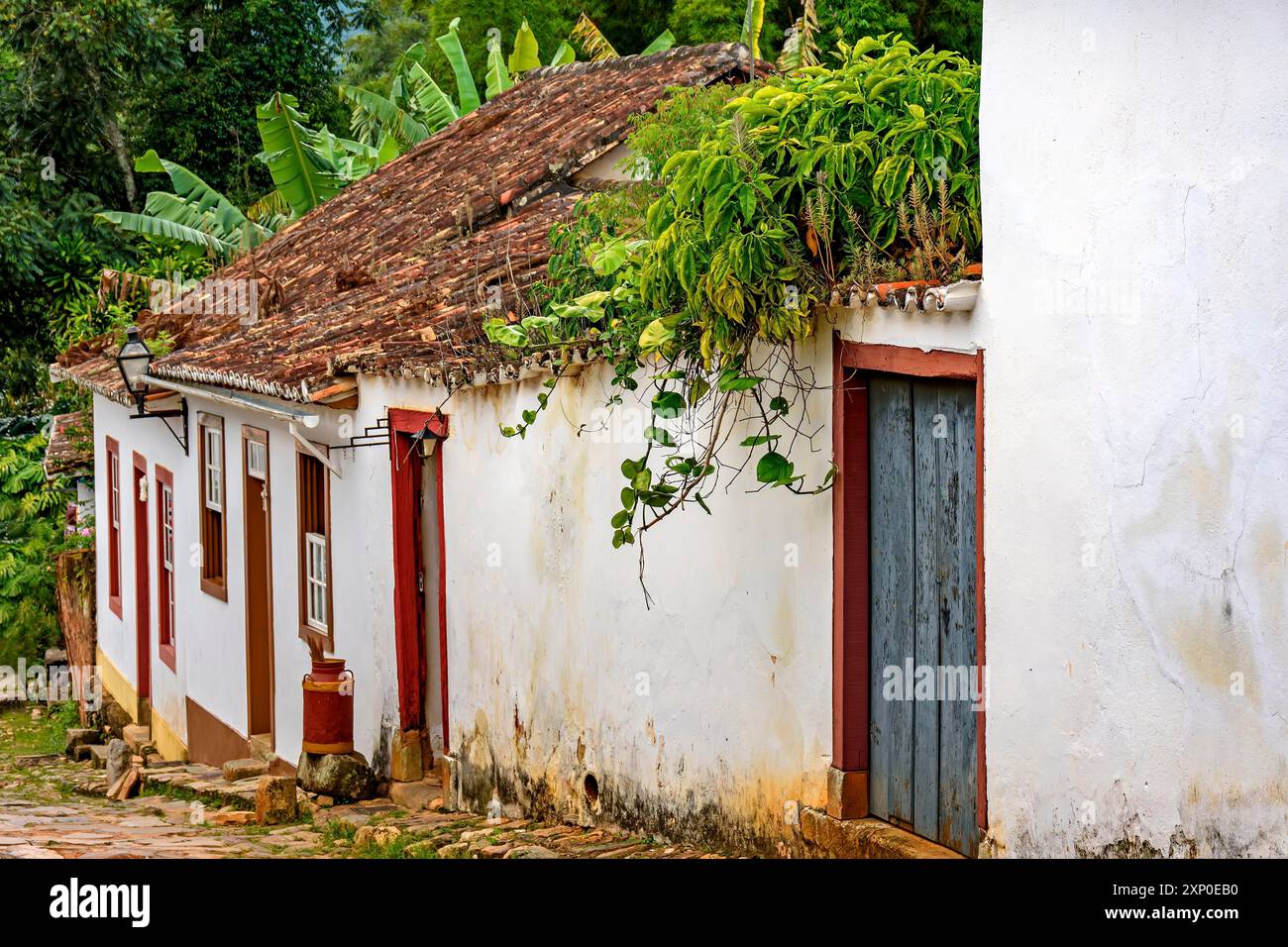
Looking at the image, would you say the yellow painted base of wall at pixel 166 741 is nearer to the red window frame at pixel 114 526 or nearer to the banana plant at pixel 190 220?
the red window frame at pixel 114 526

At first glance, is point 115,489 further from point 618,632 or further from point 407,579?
point 618,632

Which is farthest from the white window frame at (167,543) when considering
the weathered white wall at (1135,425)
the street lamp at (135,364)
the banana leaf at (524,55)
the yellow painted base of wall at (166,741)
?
the weathered white wall at (1135,425)

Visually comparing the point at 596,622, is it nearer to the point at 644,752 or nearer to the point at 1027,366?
the point at 644,752

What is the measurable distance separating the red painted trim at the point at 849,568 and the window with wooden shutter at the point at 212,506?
309 inches

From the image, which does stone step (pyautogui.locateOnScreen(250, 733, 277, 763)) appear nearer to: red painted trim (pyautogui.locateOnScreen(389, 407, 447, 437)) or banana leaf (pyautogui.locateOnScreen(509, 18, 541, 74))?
red painted trim (pyautogui.locateOnScreen(389, 407, 447, 437))

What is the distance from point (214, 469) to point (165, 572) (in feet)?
7.21

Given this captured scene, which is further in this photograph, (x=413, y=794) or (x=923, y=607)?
(x=413, y=794)

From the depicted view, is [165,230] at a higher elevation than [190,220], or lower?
lower

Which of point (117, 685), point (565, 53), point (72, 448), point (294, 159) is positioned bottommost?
point (117, 685)

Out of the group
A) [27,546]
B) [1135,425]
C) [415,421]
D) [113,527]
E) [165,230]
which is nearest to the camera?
[1135,425]

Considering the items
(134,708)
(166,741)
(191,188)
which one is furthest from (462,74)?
(166,741)

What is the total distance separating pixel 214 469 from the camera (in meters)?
12.9

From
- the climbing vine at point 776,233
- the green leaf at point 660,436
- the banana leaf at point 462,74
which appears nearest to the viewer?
the climbing vine at point 776,233

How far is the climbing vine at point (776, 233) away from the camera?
5.39 metres
